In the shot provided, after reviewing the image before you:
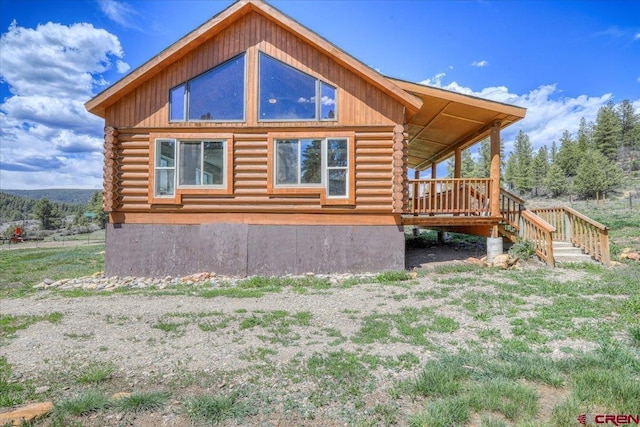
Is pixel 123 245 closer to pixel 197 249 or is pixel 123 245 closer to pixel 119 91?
pixel 197 249

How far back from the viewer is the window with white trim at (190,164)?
9648 millimetres

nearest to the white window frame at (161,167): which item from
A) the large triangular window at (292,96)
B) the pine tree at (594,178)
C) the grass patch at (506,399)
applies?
the large triangular window at (292,96)

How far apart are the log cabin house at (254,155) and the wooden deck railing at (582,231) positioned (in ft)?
12.3

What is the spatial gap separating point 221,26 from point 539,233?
35.6 ft

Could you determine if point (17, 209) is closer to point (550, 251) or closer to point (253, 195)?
point (253, 195)

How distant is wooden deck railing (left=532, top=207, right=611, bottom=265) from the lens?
30.5 feet

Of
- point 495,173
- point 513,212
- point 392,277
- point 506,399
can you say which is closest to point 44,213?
point 392,277

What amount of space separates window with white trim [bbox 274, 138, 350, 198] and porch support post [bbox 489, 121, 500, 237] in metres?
4.58

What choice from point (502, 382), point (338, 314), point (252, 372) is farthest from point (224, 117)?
point (502, 382)

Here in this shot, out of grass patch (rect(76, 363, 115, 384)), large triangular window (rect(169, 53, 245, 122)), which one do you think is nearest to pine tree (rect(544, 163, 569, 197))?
large triangular window (rect(169, 53, 245, 122))

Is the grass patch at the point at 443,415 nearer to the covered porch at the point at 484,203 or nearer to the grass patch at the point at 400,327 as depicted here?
the grass patch at the point at 400,327

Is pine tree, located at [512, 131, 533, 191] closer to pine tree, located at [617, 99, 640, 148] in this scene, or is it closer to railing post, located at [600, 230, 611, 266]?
pine tree, located at [617, 99, 640, 148]

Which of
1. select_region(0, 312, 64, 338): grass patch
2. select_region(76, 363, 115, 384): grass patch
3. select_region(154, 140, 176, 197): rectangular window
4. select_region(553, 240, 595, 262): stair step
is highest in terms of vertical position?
select_region(154, 140, 176, 197): rectangular window

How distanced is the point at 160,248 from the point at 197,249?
1.06 meters
